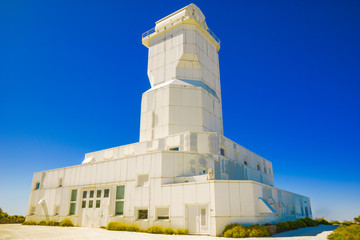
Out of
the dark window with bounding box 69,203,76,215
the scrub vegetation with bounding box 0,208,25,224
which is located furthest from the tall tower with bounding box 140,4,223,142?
the scrub vegetation with bounding box 0,208,25,224

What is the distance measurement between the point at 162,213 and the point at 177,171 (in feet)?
13.4

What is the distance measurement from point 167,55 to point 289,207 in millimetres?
27791

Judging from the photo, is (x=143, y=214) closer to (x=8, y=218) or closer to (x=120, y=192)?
(x=120, y=192)

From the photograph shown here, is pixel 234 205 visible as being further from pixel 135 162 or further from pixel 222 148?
pixel 222 148

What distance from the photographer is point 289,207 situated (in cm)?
2973

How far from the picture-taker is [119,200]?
86.2ft

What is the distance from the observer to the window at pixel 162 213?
73.9 ft

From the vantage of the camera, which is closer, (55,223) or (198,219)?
(198,219)

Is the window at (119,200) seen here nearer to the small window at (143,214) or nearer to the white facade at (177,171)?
the white facade at (177,171)

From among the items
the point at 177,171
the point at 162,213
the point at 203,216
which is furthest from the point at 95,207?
the point at 203,216

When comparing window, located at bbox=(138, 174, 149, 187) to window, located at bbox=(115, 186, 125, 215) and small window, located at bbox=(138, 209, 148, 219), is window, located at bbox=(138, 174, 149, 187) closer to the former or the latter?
window, located at bbox=(115, 186, 125, 215)

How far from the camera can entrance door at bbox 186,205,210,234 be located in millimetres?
19828

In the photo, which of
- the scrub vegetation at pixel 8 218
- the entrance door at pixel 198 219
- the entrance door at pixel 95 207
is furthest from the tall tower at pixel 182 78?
the scrub vegetation at pixel 8 218

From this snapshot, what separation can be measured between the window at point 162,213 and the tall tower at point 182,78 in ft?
43.8
